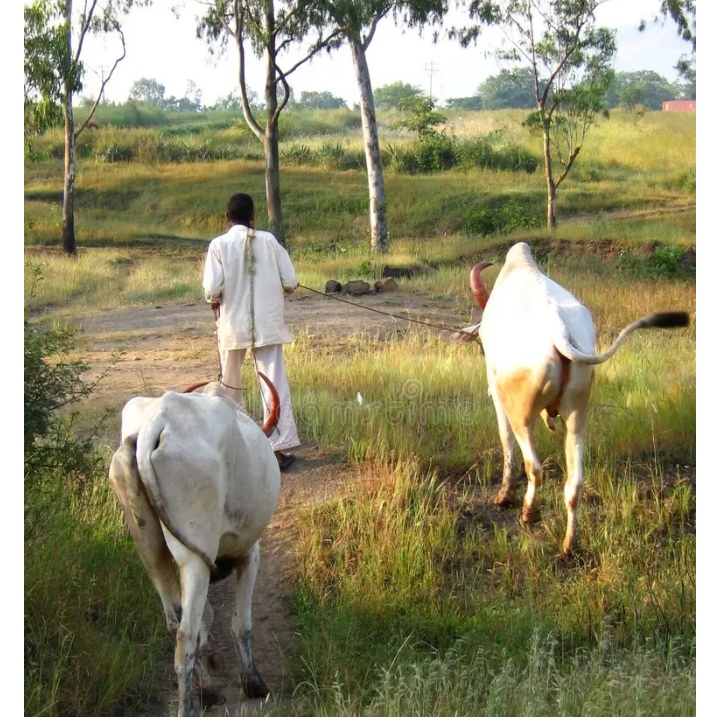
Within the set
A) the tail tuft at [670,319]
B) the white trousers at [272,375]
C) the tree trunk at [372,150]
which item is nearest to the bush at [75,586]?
the white trousers at [272,375]

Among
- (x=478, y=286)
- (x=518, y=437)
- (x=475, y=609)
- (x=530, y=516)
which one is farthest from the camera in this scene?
(x=478, y=286)

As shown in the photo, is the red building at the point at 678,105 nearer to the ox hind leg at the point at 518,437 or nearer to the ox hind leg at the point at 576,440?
the ox hind leg at the point at 518,437

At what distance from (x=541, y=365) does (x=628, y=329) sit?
26.4 inches

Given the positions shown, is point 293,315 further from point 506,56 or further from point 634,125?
point 634,125

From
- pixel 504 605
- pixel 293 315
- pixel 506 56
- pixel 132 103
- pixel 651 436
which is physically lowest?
pixel 504 605

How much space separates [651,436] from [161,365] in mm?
5012

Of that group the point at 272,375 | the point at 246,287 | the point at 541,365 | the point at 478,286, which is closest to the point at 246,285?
the point at 246,287

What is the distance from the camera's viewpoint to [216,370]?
1000 cm

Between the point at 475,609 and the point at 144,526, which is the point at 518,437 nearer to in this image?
the point at 475,609

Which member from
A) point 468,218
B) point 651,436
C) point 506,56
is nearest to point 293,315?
point 651,436

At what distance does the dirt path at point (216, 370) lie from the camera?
521 centimetres

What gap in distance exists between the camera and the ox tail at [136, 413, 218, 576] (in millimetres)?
3926

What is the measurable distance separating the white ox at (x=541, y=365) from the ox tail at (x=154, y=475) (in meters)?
2.41

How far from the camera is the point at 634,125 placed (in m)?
41.7
